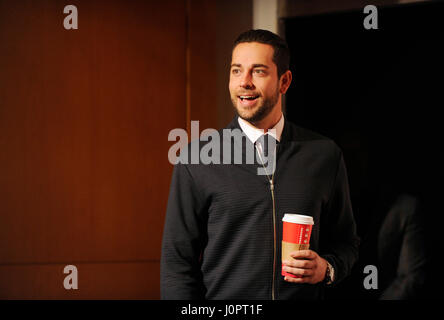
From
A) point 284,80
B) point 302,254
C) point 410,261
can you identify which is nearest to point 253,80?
point 284,80

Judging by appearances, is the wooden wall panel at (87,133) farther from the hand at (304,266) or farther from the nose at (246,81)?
the hand at (304,266)

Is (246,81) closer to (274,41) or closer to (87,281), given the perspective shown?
(274,41)

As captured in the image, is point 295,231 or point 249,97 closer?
point 295,231

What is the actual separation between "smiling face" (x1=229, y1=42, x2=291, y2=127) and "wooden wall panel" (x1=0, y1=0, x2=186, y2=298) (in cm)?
125

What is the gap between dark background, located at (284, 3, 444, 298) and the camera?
7.89ft

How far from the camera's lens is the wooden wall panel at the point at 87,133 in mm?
2342

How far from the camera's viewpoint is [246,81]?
1.36 metres

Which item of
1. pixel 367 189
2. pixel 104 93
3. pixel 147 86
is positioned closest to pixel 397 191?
pixel 367 189

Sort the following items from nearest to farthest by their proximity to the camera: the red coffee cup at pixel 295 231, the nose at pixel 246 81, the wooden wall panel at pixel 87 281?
the red coffee cup at pixel 295 231 → the nose at pixel 246 81 → the wooden wall panel at pixel 87 281

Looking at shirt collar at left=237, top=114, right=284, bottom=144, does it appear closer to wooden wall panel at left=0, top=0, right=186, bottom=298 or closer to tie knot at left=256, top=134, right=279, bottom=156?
tie knot at left=256, top=134, right=279, bottom=156

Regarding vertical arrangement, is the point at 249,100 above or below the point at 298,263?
above

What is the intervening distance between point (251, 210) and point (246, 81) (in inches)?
15.9

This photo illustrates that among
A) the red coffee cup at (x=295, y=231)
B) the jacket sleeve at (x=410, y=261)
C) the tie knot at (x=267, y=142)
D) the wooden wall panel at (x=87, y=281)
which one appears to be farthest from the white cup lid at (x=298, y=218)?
the wooden wall panel at (x=87, y=281)
